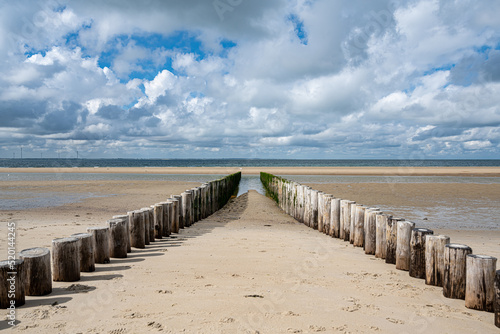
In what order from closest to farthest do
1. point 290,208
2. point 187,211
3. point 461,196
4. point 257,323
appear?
point 257,323
point 187,211
point 290,208
point 461,196

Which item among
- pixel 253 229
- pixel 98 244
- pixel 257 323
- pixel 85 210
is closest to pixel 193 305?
pixel 257 323

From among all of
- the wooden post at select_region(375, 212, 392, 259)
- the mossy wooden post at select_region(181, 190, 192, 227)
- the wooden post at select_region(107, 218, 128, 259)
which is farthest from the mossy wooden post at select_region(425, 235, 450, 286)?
the mossy wooden post at select_region(181, 190, 192, 227)

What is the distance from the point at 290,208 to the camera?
542 inches

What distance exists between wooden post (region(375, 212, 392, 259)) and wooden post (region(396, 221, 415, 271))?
→ 611 mm

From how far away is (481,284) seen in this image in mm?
4160

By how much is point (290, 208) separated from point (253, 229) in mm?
3928

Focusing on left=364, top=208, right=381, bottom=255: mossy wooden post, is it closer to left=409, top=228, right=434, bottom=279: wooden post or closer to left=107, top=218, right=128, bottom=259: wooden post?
left=409, top=228, right=434, bottom=279: wooden post

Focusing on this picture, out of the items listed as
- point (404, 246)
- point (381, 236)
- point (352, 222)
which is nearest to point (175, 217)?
point (352, 222)

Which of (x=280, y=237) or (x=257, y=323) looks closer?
(x=257, y=323)

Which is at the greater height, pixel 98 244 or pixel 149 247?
pixel 98 244

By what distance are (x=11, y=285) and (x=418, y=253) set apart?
18.9ft

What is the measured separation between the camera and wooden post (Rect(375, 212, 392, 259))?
653 centimetres

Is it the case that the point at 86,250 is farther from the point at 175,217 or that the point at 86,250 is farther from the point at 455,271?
the point at 455,271

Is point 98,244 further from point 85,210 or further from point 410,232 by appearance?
point 85,210
